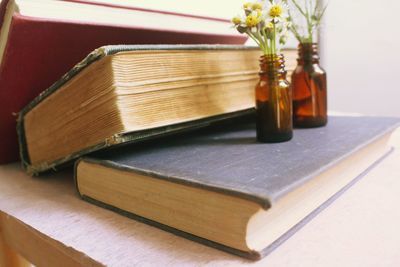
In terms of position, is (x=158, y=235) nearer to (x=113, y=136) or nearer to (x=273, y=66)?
(x=113, y=136)

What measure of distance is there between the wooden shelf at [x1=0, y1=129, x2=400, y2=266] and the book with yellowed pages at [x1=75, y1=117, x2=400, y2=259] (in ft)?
0.04

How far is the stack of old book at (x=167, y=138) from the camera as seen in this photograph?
33 centimetres

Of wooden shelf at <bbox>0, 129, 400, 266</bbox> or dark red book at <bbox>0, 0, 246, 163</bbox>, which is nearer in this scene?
wooden shelf at <bbox>0, 129, 400, 266</bbox>

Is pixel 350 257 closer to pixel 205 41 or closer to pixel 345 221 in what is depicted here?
pixel 345 221

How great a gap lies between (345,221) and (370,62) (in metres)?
0.83

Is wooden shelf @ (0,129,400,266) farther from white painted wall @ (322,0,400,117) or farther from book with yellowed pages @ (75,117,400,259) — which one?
white painted wall @ (322,0,400,117)

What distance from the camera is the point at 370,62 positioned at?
1.06m

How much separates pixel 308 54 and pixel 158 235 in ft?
1.34

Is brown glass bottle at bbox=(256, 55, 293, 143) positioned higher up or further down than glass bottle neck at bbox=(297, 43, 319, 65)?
further down

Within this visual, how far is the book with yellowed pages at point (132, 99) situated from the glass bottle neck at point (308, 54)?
10 centimetres

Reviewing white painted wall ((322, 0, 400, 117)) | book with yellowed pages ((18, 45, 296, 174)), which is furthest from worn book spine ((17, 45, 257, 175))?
A: white painted wall ((322, 0, 400, 117))

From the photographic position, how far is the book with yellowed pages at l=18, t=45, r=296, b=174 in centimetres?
39

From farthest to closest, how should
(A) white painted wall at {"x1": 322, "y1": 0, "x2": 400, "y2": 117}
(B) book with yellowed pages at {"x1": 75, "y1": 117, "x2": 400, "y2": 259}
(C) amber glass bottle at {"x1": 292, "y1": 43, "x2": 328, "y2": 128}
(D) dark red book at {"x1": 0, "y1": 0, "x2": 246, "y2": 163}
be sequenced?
(A) white painted wall at {"x1": 322, "y1": 0, "x2": 400, "y2": 117} < (C) amber glass bottle at {"x1": 292, "y1": 43, "x2": 328, "y2": 128} < (D) dark red book at {"x1": 0, "y1": 0, "x2": 246, "y2": 163} < (B) book with yellowed pages at {"x1": 75, "y1": 117, "x2": 400, "y2": 259}

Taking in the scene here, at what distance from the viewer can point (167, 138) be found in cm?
56
